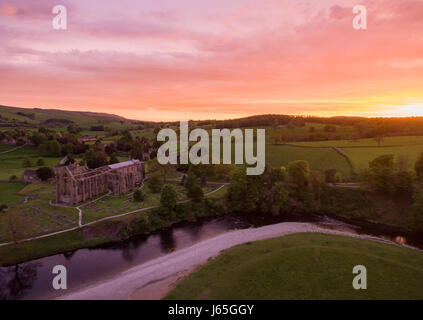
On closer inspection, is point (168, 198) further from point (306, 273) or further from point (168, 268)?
point (306, 273)

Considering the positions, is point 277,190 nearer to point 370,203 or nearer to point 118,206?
point 370,203

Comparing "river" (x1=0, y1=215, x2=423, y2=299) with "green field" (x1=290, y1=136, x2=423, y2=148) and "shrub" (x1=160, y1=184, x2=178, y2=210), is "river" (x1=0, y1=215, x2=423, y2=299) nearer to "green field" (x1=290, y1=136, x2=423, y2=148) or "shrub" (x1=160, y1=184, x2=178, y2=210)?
"shrub" (x1=160, y1=184, x2=178, y2=210)

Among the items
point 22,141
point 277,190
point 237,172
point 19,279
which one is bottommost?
point 19,279

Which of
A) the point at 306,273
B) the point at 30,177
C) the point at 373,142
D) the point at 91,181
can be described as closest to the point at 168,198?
the point at 91,181

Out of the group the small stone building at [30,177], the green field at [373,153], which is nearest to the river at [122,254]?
the green field at [373,153]


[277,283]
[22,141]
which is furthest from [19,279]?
[22,141]
